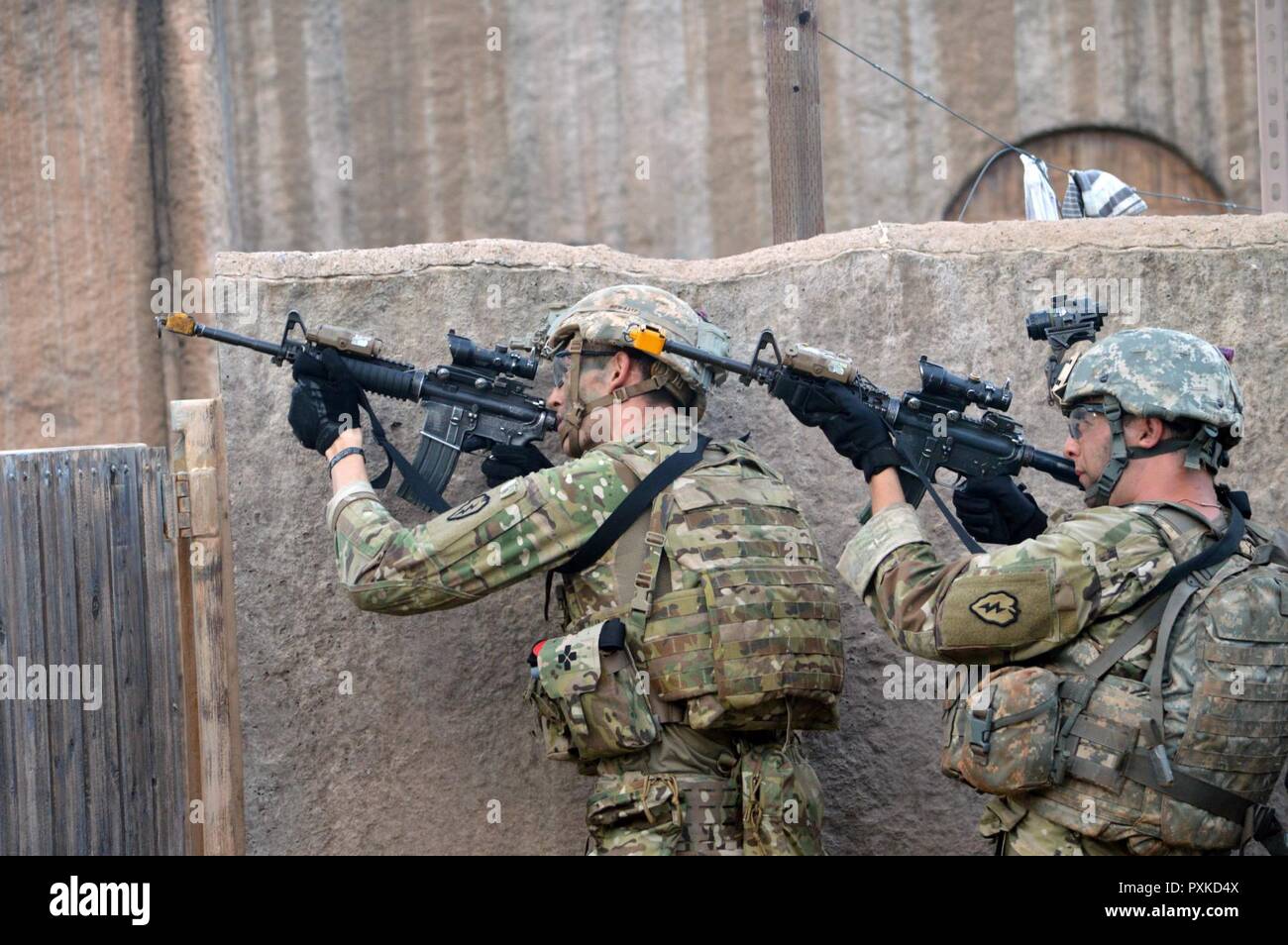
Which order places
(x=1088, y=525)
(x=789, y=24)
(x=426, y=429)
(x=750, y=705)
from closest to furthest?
1. (x=1088, y=525)
2. (x=750, y=705)
3. (x=426, y=429)
4. (x=789, y=24)

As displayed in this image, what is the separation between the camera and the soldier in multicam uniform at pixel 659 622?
373cm

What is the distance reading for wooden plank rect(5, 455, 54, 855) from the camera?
15.0ft

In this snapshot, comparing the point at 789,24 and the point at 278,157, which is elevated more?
the point at 278,157

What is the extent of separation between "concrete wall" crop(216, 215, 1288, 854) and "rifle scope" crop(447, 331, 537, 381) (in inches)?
12.8

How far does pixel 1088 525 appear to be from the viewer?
3434 millimetres

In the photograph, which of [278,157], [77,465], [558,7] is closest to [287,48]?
[278,157]

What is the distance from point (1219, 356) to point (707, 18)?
21.5 ft

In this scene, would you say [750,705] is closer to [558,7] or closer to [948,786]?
[948,786]

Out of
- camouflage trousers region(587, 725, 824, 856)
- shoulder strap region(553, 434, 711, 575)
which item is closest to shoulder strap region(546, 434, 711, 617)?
shoulder strap region(553, 434, 711, 575)

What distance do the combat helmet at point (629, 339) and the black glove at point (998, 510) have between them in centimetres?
72

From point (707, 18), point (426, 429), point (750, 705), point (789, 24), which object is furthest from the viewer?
point (707, 18)
